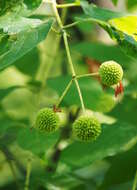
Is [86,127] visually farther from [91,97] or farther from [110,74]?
[91,97]

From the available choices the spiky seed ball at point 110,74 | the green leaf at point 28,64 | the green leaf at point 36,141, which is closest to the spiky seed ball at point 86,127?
the spiky seed ball at point 110,74

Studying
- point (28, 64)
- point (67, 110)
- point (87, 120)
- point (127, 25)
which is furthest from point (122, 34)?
point (67, 110)

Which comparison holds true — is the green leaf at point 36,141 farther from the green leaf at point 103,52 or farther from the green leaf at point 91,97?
the green leaf at point 103,52

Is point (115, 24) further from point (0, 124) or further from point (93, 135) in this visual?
point (0, 124)

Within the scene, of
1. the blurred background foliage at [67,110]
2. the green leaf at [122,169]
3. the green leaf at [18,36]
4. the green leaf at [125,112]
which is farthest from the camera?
the green leaf at [125,112]

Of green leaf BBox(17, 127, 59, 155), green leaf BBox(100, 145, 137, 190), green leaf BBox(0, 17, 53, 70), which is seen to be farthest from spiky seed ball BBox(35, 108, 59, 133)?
green leaf BBox(100, 145, 137, 190)

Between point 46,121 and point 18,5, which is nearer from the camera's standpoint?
point 18,5

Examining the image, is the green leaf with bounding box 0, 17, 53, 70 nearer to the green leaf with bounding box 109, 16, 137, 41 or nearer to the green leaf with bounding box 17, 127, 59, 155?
the green leaf with bounding box 109, 16, 137, 41
